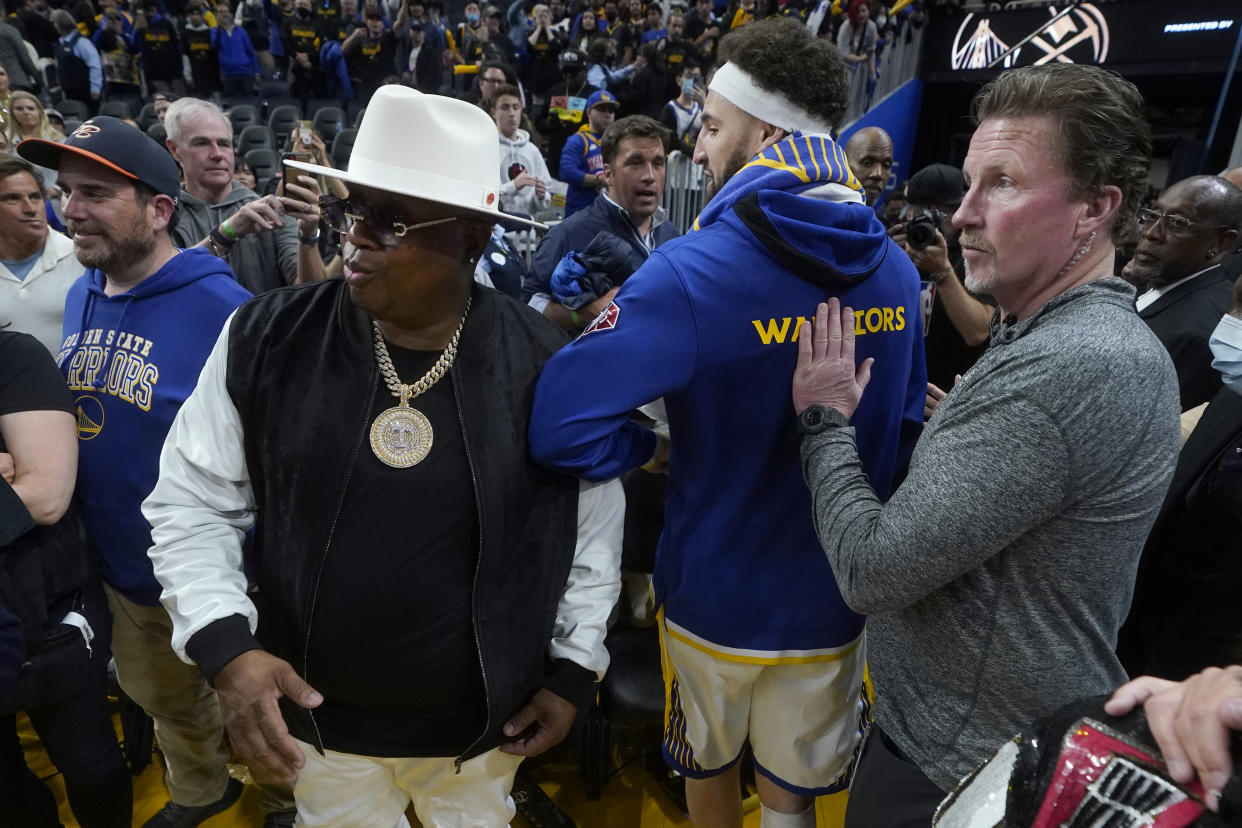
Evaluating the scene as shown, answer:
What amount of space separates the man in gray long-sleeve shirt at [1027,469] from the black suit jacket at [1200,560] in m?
1.04

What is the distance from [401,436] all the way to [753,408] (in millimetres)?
683

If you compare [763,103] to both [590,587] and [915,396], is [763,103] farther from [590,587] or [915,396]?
[590,587]

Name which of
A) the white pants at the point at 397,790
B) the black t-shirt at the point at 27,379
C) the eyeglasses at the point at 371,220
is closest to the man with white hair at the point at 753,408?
the eyeglasses at the point at 371,220

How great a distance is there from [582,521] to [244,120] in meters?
10.6

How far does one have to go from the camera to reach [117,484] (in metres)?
2.12

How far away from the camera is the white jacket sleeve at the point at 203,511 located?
4.55 feet

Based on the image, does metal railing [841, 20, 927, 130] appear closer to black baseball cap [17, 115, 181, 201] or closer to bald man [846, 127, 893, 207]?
bald man [846, 127, 893, 207]

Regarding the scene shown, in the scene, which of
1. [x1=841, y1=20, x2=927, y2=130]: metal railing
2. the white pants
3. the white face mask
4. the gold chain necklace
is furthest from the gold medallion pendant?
[x1=841, y1=20, x2=927, y2=130]: metal railing

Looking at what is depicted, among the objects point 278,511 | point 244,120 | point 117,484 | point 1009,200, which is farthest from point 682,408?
point 244,120

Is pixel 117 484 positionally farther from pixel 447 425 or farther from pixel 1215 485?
pixel 1215 485

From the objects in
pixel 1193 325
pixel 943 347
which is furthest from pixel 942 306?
pixel 1193 325

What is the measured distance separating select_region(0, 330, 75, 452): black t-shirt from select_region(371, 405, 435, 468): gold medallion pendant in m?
0.99

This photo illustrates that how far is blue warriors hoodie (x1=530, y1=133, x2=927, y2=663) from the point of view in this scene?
142 centimetres

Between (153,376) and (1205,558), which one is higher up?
(153,376)
